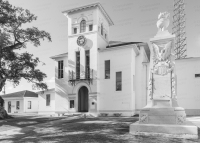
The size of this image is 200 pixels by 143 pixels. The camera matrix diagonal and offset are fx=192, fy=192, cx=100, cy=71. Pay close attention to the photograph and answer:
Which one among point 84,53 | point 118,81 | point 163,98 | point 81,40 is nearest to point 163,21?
point 163,98

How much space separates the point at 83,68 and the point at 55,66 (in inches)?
208

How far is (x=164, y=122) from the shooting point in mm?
9914

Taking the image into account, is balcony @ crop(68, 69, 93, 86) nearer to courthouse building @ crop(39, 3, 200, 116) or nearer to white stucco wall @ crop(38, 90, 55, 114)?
courthouse building @ crop(39, 3, 200, 116)

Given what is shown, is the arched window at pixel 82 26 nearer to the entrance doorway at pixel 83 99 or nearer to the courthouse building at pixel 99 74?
the courthouse building at pixel 99 74

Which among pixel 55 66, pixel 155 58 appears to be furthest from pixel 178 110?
pixel 55 66

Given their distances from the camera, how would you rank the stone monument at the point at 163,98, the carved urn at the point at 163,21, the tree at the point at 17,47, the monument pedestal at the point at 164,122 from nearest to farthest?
1. the monument pedestal at the point at 164,122
2. the stone monument at the point at 163,98
3. the carved urn at the point at 163,21
4. the tree at the point at 17,47

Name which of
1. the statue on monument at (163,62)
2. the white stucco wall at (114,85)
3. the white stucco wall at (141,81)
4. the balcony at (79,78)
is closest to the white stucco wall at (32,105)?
the balcony at (79,78)

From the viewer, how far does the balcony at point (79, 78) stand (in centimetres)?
2598

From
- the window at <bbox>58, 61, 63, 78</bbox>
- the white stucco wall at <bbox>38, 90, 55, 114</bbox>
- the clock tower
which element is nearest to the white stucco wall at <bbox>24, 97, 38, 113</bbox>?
the white stucco wall at <bbox>38, 90, 55, 114</bbox>

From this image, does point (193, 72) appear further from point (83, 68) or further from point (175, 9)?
point (175, 9)

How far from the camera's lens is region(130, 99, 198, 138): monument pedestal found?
364 inches

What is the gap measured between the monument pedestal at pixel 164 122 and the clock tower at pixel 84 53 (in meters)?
15.4

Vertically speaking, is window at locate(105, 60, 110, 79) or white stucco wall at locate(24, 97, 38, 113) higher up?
window at locate(105, 60, 110, 79)

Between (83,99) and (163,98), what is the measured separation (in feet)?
62.0
